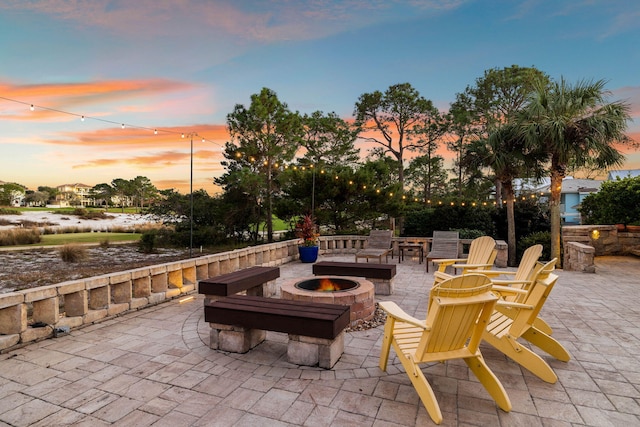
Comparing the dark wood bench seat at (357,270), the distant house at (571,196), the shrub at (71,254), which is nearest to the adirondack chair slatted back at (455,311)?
the dark wood bench seat at (357,270)

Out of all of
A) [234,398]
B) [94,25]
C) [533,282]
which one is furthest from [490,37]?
[234,398]

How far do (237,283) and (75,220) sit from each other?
27843 mm

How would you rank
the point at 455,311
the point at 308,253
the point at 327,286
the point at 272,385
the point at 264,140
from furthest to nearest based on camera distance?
the point at 264,140
the point at 308,253
the point at 327,286
the point at 272,385
the point at 455,311

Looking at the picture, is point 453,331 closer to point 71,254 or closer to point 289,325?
point 289,325

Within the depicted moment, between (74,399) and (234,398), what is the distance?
1.23m

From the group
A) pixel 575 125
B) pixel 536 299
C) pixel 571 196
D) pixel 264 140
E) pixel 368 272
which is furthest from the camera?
pixel 571 196

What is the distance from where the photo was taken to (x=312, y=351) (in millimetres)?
3117

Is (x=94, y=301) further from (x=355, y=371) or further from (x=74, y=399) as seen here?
(x=355, y=371)

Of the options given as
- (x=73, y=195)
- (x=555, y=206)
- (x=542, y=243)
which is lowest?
(x=542, y=243)

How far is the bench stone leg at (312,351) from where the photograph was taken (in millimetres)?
3057

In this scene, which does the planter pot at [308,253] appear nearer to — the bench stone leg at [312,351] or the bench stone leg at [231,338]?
the bench stone leg at [231,338]

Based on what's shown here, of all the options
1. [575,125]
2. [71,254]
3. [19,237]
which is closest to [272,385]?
[575,125]

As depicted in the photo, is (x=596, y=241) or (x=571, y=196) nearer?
(x=596, y=241)

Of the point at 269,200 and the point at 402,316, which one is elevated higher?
the point at 269,200
